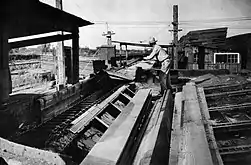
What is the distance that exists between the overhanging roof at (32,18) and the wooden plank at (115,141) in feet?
6.54

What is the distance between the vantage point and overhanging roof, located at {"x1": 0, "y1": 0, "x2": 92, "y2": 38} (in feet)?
10.5

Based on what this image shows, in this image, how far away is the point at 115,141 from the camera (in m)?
2.67

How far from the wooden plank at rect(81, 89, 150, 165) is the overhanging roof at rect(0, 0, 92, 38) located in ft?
6.54

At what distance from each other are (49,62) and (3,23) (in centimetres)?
1366

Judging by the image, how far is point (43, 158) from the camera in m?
1.91

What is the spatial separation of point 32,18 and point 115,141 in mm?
2498

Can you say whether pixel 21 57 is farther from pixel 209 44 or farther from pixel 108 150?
pixel 108 150

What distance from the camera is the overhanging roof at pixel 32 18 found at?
3209 mm

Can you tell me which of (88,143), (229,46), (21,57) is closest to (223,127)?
(88,143)

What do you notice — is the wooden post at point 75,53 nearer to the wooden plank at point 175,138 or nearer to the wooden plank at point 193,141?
the wooden plank at point 175,138

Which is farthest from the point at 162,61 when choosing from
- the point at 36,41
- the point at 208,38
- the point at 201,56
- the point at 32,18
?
the point at 208,38

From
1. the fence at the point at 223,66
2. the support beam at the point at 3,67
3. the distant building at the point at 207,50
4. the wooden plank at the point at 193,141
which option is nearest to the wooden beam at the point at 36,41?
the support beam at the point at 3,67

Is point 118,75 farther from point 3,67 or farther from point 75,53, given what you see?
point 3,67

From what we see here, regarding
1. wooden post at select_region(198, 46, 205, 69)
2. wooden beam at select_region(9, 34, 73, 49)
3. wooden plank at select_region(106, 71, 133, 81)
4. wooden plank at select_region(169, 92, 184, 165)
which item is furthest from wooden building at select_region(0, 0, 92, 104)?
wooden post at select_region(198, 46, 205, 69)
